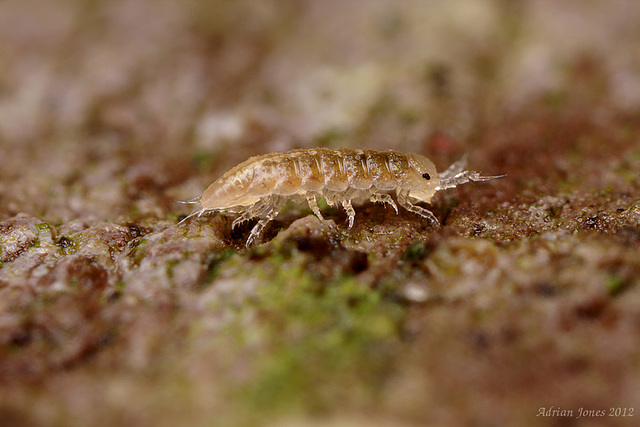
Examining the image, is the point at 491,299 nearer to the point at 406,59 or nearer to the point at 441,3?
the point at 406,59

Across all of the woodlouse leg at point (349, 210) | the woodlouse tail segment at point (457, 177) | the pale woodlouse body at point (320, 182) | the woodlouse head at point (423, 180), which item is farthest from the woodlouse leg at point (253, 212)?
the woodlouse tail segment at point (457, 177)

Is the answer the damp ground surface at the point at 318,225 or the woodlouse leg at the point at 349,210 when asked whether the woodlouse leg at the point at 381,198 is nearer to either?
the damp ground surface at the point at 318,225

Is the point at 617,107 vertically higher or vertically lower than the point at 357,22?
lower

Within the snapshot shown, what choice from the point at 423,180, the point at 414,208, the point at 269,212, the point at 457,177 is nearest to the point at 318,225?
the point at 269,212

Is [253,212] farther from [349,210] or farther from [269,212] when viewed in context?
[349,210]

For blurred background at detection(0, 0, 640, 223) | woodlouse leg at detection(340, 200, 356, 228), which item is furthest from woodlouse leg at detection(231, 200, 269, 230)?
blurred background at detection(0, 0, 640, 223)

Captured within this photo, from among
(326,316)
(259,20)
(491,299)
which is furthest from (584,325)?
(259,20)
